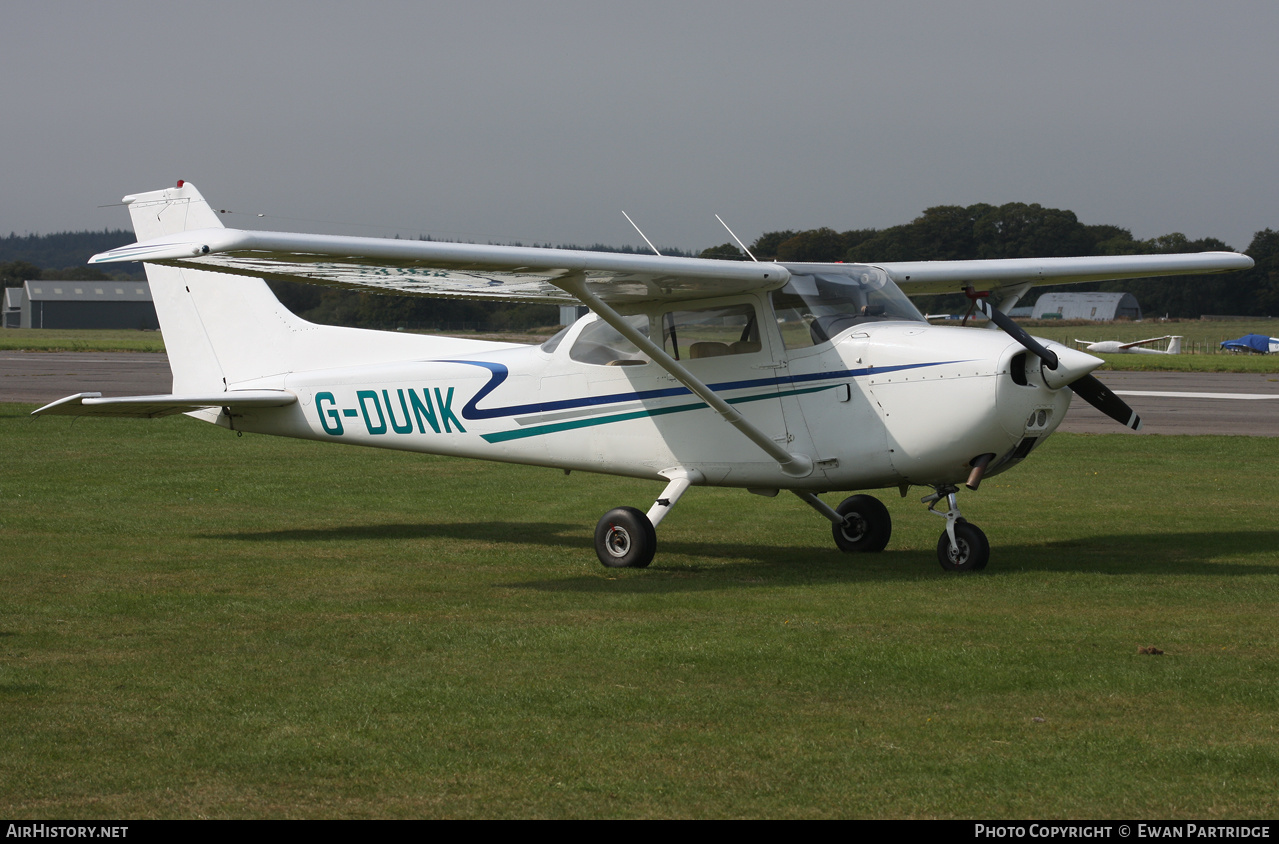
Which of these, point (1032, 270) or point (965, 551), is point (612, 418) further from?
point (1032, 270)

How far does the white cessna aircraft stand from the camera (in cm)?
916

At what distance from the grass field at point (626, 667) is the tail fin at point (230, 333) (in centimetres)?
155

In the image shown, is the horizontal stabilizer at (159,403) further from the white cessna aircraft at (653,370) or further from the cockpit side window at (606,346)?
the cockpit side window at (606,346)

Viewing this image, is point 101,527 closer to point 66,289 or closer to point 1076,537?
point 1076,537

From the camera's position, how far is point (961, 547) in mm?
9680

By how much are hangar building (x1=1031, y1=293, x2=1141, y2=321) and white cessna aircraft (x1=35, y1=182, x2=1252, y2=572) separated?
262 feet

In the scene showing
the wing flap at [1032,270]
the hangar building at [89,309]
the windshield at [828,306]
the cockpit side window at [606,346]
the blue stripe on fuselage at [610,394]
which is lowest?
the hangar building at [89,309]

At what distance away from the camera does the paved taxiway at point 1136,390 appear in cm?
2397

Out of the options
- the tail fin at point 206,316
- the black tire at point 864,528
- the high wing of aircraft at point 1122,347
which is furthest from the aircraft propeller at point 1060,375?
the high wing of aircraft at point 1122,347

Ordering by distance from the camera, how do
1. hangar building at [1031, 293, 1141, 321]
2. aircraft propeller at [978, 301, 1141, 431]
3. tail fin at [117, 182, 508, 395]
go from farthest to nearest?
hangar building at [1031, 293, 1141, 321] → tail fin at [117, 182, 508, 395] → aircraft propeller at [978, 301, 1141, 431]

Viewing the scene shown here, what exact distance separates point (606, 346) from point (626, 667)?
4.87 metres

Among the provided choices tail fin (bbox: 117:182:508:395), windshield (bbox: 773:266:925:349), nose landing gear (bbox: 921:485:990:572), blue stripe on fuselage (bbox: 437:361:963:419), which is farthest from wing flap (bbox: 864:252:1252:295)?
tail fin (bbox: 117:182:508:395)

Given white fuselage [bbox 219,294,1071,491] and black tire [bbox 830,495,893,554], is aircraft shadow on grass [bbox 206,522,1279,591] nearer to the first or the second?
black tire [bbox 830,495,893,554]

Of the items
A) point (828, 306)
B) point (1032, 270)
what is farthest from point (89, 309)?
point (828, 306)
